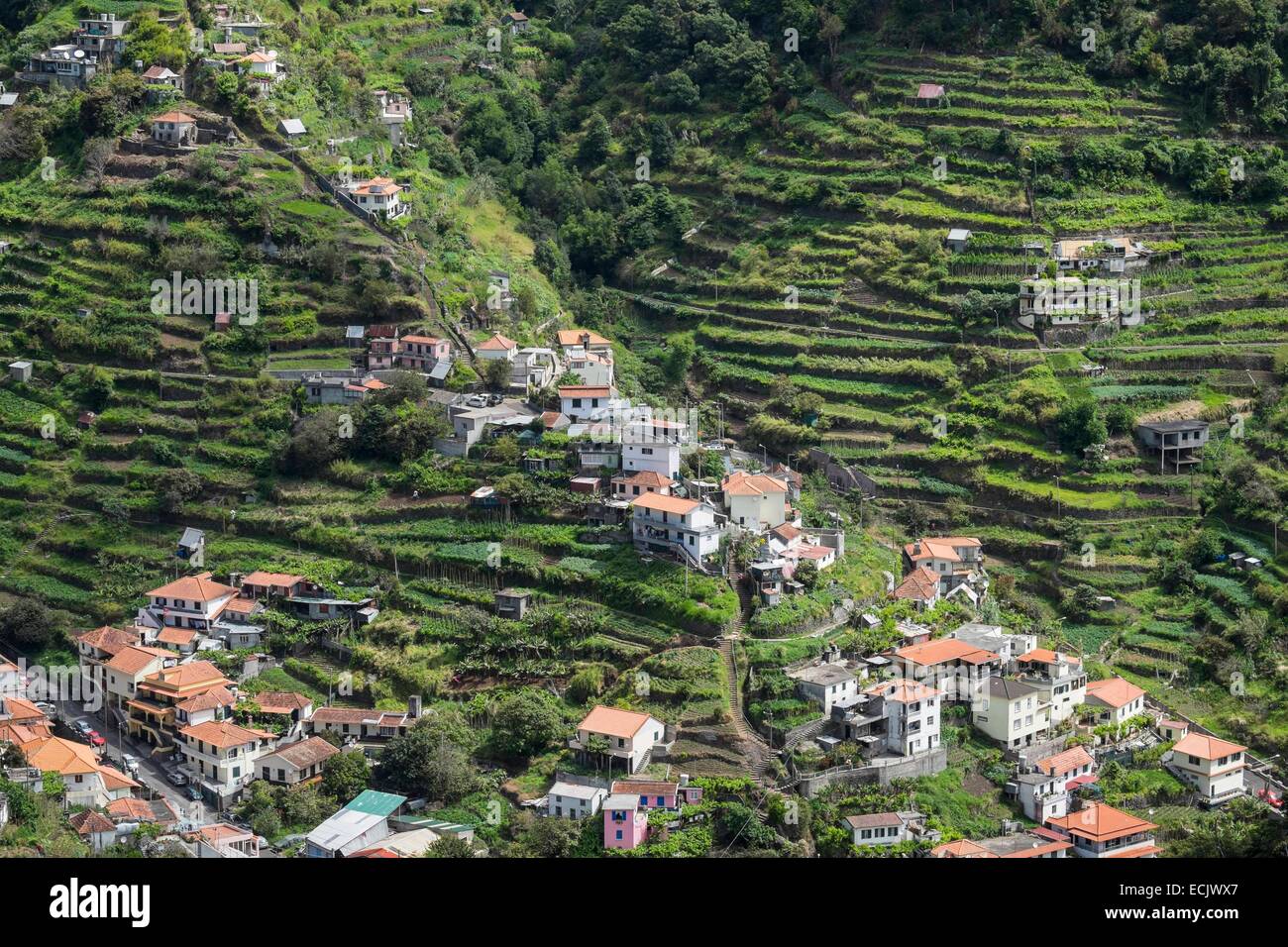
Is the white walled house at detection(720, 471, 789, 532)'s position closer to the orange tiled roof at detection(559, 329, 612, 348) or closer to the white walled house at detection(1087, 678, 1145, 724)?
the white walled house at detection(1087, 678, 1145, 724)

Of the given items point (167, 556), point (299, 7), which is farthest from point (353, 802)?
point (299, 7)

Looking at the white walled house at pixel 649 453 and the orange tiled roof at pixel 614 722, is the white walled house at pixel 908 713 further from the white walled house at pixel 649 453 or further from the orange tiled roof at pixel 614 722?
the white walled house at pixel 649 453

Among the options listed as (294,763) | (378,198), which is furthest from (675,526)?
(378,198)

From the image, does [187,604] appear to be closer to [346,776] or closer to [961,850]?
[346,776]

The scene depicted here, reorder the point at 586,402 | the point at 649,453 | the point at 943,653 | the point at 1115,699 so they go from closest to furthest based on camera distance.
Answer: the point at 943,653, the point at 1115,699, the point at 649,453, the point at 586,402

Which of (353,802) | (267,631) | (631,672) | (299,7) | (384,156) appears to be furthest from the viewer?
(299,7)

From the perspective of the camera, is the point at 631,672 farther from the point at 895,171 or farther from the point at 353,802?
the point at 895,171

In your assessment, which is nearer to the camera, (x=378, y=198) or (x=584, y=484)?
(x=584, y=484)
